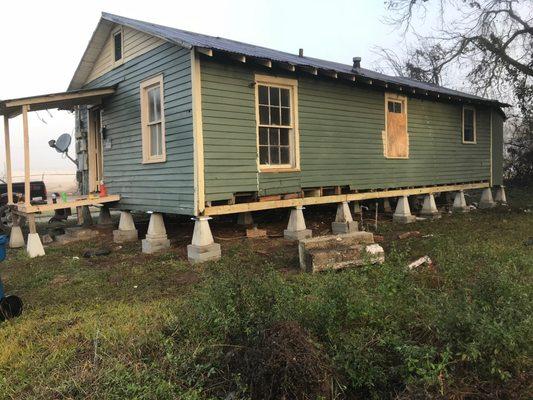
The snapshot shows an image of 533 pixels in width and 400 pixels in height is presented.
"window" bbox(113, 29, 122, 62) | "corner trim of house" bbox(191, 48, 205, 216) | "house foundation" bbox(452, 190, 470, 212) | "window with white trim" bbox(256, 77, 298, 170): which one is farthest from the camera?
"house foundation" bbox(452, 190, 470, 212)

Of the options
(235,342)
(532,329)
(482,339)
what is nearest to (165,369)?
(235,342)

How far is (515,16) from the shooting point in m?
19.9

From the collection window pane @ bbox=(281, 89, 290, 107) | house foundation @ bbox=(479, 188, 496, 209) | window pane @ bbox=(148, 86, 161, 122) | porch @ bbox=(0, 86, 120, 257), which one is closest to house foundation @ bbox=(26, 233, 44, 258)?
porch @ bbox=(0, 86, 120, 257)

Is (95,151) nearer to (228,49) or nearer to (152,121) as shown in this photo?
(152,121)

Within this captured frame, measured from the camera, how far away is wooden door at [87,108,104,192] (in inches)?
487

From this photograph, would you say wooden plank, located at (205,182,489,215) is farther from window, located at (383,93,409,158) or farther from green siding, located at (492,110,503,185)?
green siding, located at (492,110,503,185)

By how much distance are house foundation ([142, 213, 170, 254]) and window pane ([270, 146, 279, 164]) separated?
2662 millimetres

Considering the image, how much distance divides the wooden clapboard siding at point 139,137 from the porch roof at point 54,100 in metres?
0.34

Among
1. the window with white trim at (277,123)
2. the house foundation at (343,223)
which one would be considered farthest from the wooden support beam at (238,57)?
the house foundation at (343,223)

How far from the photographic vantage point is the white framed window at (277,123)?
9.12 metres

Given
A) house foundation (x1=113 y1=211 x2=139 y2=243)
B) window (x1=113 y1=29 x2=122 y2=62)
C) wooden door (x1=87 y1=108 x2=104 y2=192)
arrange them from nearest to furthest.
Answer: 1. house foundation (x1=113 y1=211 x2=139 y2=243)
2. window (x1=113 y1=29 x2=122 y2=62)
3. wooden door (x1=87 y1=108 x2=104 y2=192)

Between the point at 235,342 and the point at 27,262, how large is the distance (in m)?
6.66

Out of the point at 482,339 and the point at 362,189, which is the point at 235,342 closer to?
the point at 482,339

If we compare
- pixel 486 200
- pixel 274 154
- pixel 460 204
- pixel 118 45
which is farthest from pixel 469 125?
pixel 118 45
